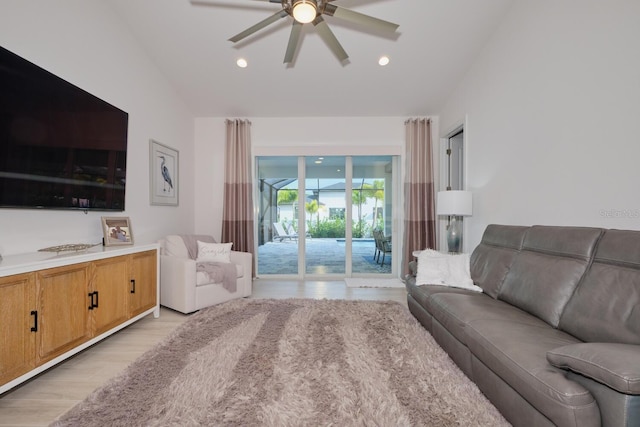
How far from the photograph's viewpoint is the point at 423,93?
4.19 metres

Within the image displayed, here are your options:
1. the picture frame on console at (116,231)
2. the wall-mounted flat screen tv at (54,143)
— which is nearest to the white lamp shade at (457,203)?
the picture frame on console at (116,231)

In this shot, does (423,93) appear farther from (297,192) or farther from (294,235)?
(294,235)

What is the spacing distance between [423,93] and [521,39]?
1522 mm

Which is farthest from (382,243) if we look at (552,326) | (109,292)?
(109,292)

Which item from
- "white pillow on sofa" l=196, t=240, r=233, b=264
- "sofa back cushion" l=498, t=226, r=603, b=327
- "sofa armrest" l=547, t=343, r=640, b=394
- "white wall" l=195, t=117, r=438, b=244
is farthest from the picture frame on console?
"sofa back cushion" l=498, t=226, r=603, b=327

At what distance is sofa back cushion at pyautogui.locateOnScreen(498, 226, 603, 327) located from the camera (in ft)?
5.79

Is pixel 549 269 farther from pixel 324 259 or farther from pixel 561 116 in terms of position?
pixel 324 259

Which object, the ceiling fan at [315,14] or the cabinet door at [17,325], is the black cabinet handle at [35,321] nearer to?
the cabinet door at [17,325]

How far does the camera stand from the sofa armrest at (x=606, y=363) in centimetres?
95

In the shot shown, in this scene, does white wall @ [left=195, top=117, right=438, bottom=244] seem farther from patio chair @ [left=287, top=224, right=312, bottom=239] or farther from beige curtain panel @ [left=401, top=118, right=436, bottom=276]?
patio chair @ [left=287, top=224, right=312, bottom=239]

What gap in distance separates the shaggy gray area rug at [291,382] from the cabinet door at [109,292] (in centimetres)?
48

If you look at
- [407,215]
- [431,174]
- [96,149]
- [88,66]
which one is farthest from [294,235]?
[88,66]

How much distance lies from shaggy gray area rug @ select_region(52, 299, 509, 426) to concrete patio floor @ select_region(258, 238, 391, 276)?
2.22 m

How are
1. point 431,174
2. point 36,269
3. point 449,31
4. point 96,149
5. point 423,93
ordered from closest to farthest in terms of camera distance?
1. point 36,269
2. point 96,149
3. point 449,31
4. point 423,93
5. point 431,174
